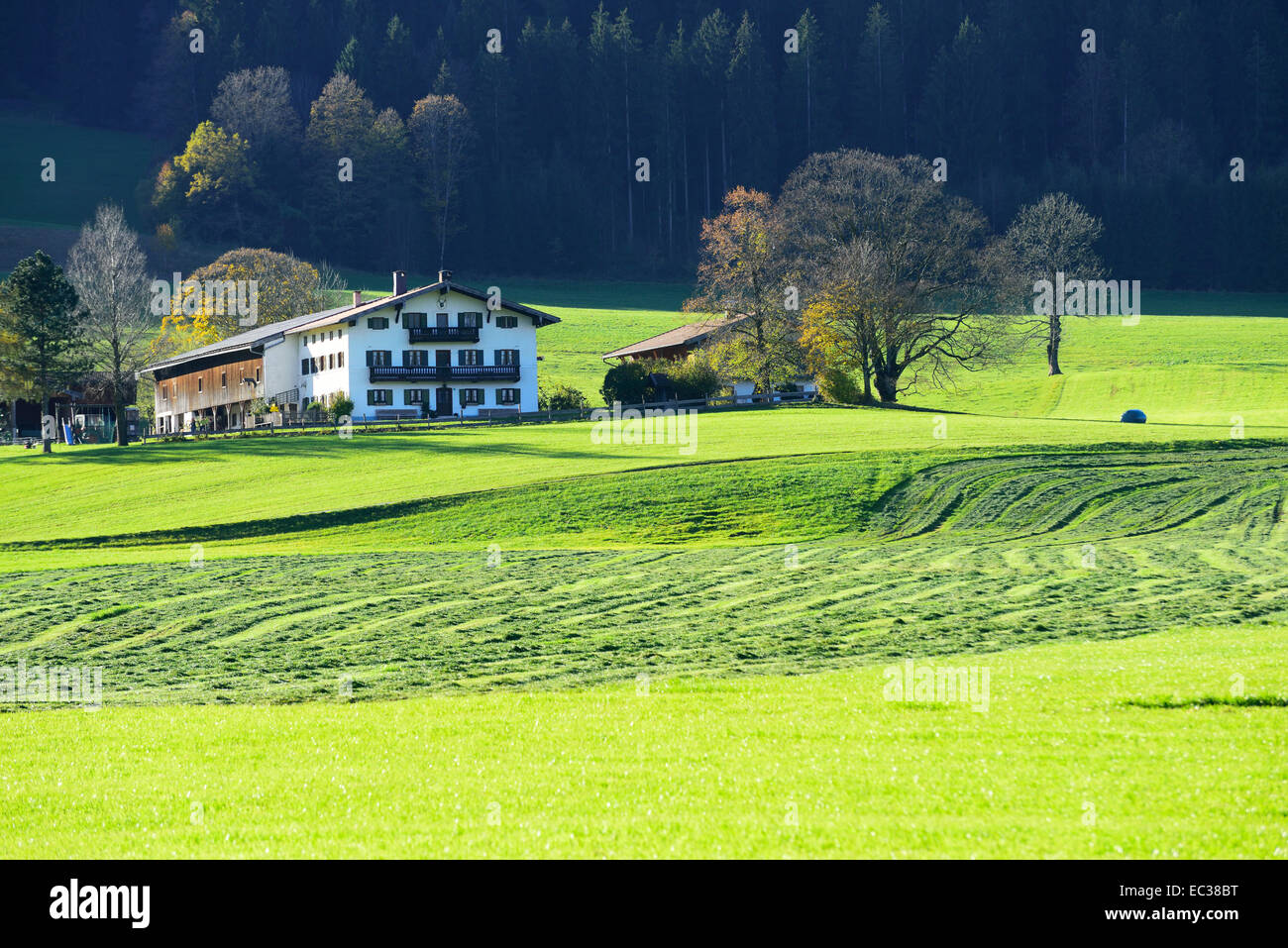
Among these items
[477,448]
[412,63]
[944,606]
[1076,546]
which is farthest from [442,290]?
[412,63]

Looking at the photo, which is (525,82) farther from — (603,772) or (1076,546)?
(603,772)

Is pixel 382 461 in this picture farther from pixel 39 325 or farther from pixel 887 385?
pixel 887 385

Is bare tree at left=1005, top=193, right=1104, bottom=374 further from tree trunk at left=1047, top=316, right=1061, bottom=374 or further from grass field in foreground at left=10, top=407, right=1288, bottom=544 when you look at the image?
grass field in foreground at left=10, top=407, right=1288, bottom=544

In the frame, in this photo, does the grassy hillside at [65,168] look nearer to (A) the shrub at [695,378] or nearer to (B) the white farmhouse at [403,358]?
(B) the white farmhouse at [403,358]

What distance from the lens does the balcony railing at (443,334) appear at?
292ft

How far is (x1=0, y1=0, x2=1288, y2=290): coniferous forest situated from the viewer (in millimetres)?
146625

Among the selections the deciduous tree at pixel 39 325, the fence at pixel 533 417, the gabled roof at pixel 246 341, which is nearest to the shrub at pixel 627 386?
the fence at pixel 533 417

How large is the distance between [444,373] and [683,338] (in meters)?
17.6

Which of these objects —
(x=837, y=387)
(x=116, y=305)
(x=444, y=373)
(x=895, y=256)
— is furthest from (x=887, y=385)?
(x=116, y=305)

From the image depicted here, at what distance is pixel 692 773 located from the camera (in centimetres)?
1280

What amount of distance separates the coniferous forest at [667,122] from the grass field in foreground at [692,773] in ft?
445

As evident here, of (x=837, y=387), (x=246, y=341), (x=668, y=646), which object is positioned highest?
(x=246, y=341)

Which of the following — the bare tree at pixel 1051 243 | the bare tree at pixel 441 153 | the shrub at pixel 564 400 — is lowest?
the shrub at pixel 564 400

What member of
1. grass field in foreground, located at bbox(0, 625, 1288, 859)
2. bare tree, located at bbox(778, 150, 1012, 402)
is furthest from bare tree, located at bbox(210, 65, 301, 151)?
grass field in foreground, located at bbox(0, 625, 1288, 859)
